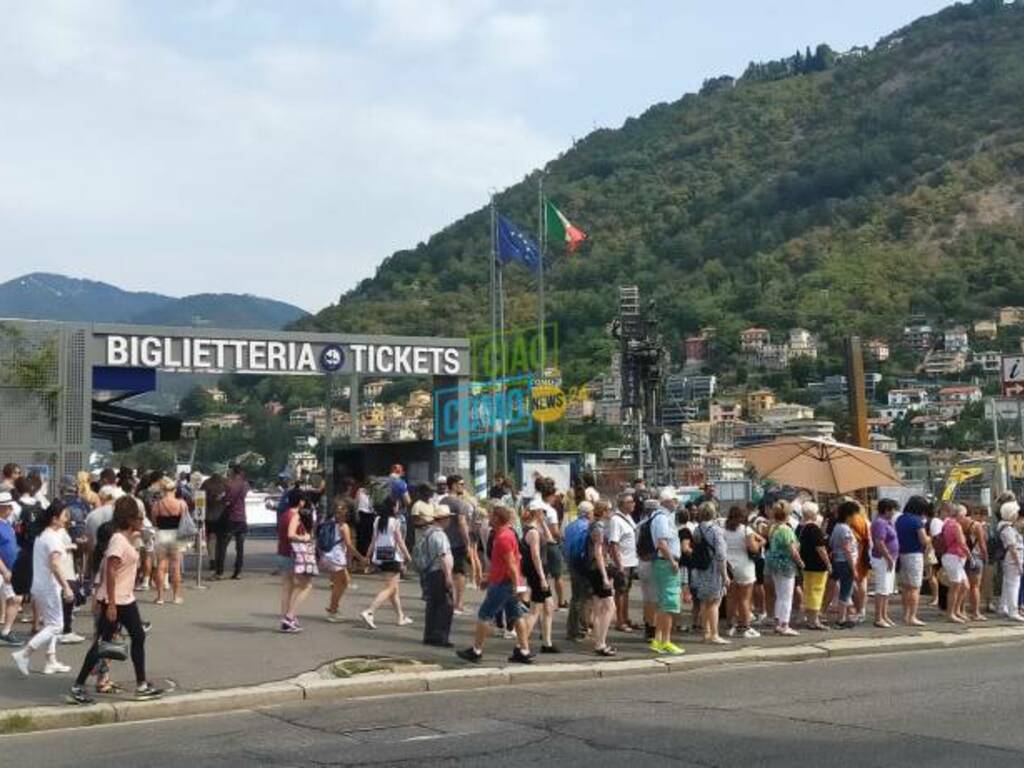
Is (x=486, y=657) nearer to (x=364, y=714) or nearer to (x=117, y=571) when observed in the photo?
(x=364, y=714)

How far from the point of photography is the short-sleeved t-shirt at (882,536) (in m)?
17.7

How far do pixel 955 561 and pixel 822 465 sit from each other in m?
3.23

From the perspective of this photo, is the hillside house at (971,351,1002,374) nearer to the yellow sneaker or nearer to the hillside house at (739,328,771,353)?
the hillside house at (739,328,771,353)

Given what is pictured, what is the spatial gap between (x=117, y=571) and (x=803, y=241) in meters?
150

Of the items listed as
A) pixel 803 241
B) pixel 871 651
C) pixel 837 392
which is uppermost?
pixel 803 241

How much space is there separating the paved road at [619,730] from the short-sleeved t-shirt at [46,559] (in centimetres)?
212

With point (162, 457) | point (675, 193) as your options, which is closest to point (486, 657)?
point (162, 457)

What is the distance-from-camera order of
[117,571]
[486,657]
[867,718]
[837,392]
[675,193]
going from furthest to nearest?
[675,193] → [837,392] → [486,657] → [117,571] → [867,718]

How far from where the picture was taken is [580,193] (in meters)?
165

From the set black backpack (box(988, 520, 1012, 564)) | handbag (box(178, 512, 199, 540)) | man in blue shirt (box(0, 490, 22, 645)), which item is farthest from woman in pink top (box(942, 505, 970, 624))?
man in blue shirt (box(0, 490, 22, 645))

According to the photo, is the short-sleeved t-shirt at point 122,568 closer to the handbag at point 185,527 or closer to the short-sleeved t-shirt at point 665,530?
the short-sleeved t-shirt at point 665,530

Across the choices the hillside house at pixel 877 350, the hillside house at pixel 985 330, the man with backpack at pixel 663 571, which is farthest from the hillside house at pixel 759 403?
the man with backpack at pixel 663 571

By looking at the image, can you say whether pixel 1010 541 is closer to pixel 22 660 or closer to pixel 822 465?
pixel 822 465

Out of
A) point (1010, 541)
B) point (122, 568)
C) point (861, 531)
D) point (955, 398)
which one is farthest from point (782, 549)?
point (955, 398)
